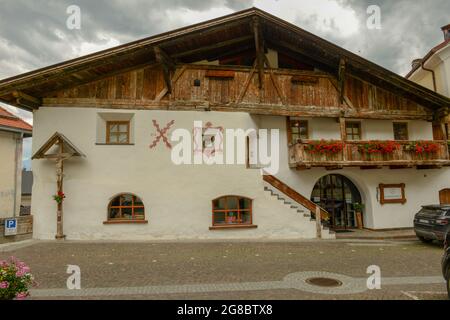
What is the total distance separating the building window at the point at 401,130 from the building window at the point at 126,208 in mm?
13695

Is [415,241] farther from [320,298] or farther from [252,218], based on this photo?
[320,298]

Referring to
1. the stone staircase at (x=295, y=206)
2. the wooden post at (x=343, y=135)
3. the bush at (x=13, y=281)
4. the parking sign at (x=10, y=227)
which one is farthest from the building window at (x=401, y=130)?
the parking sign at (x=10, y=227)

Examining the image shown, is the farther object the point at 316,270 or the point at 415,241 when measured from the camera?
the point at 415,241

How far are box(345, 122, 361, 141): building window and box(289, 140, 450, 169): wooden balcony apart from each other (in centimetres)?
171

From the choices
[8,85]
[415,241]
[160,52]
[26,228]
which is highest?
[160,52]

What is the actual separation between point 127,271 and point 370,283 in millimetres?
5710

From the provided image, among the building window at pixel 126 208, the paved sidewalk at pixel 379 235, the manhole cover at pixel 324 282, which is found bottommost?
the paved sidewalk at pixel 379 235

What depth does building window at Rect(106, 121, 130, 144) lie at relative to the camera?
40.8ft

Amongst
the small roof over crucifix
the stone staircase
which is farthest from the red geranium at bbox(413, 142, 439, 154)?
the small roof over crucifix

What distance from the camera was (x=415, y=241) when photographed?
1162 centimetres

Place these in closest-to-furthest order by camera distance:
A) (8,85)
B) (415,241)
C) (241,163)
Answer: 1. (8,85)
2. (415,241)
3. (241,163)

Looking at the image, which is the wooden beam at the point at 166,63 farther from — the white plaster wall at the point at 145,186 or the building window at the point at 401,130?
the building window at the point at 401,130

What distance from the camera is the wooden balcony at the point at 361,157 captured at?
1266cm
